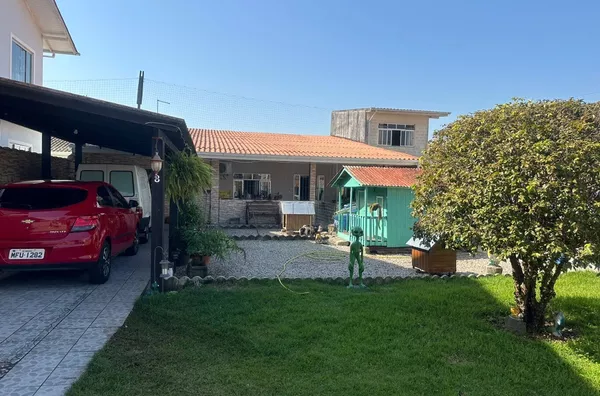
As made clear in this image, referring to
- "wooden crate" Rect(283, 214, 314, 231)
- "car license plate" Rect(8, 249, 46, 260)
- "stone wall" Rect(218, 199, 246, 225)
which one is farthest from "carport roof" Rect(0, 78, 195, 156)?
"stone wall" Rect(218, 199, 246, 225)

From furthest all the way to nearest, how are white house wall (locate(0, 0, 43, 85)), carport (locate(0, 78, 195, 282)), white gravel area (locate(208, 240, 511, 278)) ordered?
1. white house wall (locate(0, 0, 43, 85))
2. white gravel area (locate(208, 240, 511, 278))
3. carport (locate(0, 78, 195, 282))

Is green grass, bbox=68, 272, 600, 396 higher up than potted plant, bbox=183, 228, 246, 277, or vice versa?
potted plant, bbox=183, 228, 246, 277

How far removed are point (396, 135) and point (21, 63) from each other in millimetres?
18220

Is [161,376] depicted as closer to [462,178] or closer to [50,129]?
[462,178]

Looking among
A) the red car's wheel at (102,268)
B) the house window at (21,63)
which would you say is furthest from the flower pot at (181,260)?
the house window at (21,63)

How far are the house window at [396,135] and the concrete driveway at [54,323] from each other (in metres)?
18.6

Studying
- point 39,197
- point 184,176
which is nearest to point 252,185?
point 184,176

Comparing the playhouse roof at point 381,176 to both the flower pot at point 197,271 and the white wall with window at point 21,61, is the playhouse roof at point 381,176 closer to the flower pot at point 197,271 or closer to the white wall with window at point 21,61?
the flower pot at point 197,271

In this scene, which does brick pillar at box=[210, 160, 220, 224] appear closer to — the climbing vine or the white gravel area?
the white gravel area

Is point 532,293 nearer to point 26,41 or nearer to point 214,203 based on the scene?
point 214,203

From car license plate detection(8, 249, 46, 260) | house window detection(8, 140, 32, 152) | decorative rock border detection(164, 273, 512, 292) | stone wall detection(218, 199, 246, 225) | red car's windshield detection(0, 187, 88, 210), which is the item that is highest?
house window detection(8, 140, 32, 152)

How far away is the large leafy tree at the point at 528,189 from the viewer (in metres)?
4.10

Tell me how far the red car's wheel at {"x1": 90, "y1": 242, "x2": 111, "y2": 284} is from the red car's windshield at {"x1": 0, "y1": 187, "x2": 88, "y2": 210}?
0.89 meters

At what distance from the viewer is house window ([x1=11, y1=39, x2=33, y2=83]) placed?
Answer: 12133 mm
